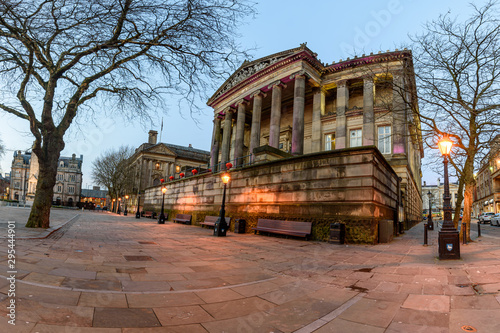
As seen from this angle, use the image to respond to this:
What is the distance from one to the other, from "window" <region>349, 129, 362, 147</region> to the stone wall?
11969mm

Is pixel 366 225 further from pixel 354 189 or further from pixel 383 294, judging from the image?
pixel 383 294

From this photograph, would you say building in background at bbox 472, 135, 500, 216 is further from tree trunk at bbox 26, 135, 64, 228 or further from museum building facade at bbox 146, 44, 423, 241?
tree trunk at bbox 26, 135, 64, 228

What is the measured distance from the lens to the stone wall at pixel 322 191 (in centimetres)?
1162

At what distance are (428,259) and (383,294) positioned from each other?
4.33 metres

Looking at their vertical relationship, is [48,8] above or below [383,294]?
above

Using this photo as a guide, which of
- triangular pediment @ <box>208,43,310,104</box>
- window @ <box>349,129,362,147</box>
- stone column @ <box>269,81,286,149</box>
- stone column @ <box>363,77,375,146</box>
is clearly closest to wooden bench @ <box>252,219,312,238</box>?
stone column @ <box>269,81,286,149</box>

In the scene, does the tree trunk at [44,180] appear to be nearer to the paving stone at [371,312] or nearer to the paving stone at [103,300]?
the paving stone at [103,300]

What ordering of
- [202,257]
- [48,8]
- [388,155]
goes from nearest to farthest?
[202,257]
[48,8]
[388,155]

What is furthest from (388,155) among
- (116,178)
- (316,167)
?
(116,178)

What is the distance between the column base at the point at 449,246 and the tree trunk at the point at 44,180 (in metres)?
14.6

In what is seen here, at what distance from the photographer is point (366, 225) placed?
37.3 feet

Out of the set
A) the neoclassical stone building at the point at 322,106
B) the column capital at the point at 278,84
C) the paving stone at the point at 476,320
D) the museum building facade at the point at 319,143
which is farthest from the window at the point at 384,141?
the paving stone at the point at 476,320

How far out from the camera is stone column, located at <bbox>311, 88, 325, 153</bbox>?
29859 millimetres

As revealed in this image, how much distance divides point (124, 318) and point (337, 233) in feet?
33.1
